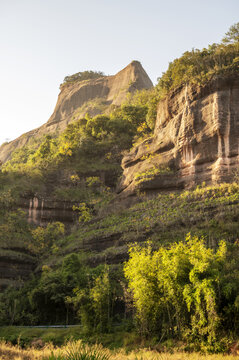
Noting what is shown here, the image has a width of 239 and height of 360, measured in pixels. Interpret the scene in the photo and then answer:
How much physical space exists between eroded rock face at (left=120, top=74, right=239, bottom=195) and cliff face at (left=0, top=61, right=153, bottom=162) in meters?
45.0

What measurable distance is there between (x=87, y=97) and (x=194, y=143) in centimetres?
6439

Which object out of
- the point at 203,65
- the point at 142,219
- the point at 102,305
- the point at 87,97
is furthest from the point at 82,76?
the point at 102,305

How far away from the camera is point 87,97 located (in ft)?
316

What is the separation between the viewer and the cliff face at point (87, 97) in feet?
290

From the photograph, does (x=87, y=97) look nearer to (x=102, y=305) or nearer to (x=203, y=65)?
(x=203, y=65)

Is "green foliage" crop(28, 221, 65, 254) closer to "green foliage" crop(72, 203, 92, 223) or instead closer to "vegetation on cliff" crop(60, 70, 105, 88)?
"green foliage" crop(72, 203, 92, 223)

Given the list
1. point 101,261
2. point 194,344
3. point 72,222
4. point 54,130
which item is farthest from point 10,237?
point 54,130

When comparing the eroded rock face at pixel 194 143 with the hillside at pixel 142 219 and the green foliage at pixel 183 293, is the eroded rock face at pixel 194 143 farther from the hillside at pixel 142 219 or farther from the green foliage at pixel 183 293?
the green foliage at pixel 183 293

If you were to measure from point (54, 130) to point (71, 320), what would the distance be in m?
69.4

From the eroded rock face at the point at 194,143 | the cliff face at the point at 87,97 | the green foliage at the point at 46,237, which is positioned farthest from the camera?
the cliff face at the point at 87,97

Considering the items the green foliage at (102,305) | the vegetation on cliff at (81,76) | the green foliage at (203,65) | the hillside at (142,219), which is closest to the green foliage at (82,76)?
the vegetation on cliff at (81,76)

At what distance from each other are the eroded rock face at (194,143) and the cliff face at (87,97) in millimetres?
45001

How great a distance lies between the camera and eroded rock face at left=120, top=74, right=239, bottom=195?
116 feet

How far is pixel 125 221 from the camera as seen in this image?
35844 mm
